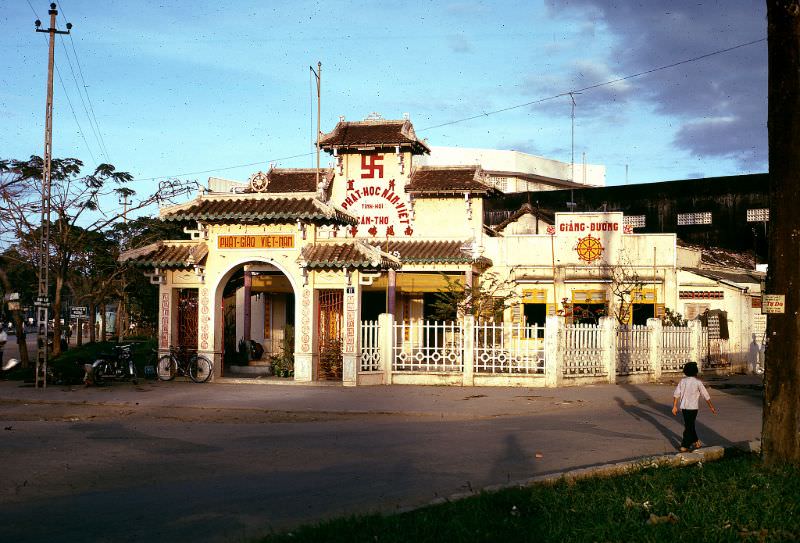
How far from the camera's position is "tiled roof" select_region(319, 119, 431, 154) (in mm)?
32062

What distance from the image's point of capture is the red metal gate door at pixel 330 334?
24.0 meters

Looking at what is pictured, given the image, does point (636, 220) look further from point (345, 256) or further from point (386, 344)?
point (345, 256)

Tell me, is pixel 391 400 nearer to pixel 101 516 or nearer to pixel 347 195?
pixel 101 516

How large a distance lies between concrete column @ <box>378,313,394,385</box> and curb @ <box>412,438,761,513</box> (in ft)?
39.7

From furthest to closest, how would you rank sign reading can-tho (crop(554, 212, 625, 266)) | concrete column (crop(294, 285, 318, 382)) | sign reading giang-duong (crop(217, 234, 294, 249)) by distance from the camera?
sign reading can-tho (crop(554, 212, 625, 266)) → sign reading giang-duong (crop(217, 234, 294, 249)) → concrete column (crop(294, 285, 318, 382))

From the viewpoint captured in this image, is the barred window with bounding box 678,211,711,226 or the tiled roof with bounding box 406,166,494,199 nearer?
the tiled roof with bounding box 406,166,494,199

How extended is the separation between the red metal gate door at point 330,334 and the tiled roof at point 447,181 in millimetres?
8996

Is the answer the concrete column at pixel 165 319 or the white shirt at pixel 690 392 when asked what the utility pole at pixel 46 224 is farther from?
the white shirt at pixel 690 392

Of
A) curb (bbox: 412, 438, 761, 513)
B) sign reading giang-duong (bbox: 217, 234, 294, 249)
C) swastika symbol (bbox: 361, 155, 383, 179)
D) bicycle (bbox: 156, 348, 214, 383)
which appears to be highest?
swastika symbol (bbox: 361, 155, 383, 179)

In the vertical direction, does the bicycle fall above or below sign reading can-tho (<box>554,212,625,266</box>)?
below

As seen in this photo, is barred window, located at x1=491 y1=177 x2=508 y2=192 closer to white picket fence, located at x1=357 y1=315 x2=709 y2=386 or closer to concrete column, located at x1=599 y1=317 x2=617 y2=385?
white picket fence, located at x1=357 y1=315 x2=709 y2=386

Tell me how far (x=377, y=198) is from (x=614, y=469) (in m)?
23.2

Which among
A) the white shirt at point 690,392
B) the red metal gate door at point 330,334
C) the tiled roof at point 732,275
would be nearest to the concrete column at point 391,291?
the red metal gate door at point 330,334

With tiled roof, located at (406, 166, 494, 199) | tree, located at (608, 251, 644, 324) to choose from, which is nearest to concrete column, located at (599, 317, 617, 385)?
tree, located at (608, 251, 644, 324)
